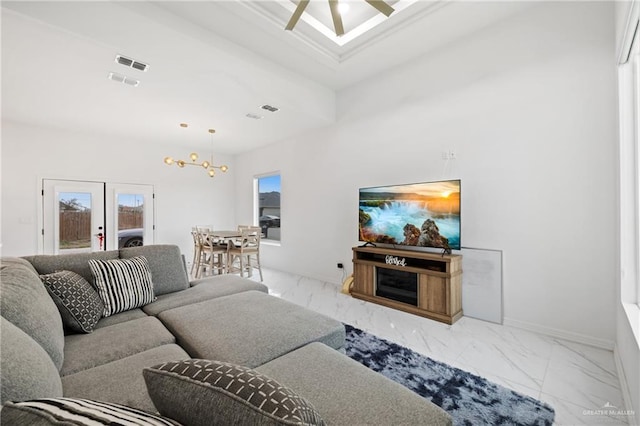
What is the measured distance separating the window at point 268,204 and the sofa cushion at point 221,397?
537cm

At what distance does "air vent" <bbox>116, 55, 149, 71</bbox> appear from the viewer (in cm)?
276

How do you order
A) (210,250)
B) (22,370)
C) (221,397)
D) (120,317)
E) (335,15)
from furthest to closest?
1. (210,250)
2. (335,15)
3. (120,317)
4. (22,370)
5. (221,397)

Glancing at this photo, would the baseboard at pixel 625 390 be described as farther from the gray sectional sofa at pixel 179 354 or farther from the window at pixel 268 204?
the window at pixel 268 204

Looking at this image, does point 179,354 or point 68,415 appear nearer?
point 68,415

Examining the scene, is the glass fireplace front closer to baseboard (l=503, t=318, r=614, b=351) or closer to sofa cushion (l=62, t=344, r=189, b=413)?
baseboard (l=503, t=318, r=614, b=351)

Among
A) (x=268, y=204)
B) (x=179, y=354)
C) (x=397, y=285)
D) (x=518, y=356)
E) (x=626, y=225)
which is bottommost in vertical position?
(x=518, y=356)

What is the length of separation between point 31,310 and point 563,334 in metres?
3.81

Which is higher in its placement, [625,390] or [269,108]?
[269,108]

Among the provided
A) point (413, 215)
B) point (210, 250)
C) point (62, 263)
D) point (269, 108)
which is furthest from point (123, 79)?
point (413, 215)

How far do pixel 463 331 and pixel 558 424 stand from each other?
3.87 feet

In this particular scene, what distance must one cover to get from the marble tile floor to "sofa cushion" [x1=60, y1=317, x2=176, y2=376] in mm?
1877

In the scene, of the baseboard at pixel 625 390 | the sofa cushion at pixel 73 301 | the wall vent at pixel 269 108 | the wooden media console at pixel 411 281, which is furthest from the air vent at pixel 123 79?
the baseboard at pixel 625 390

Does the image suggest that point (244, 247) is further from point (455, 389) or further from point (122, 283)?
point (455, 389)

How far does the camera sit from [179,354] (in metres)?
1.43
